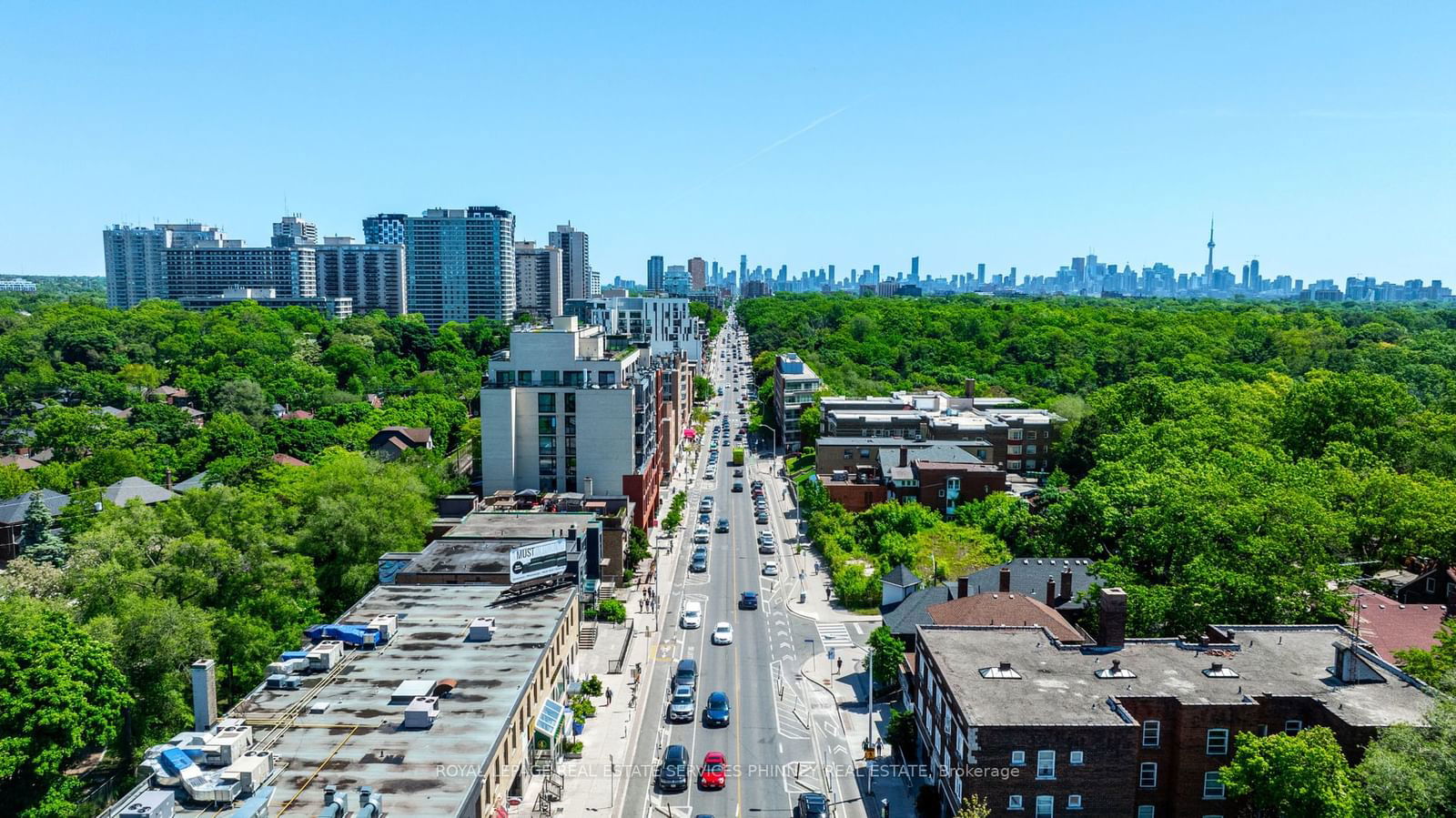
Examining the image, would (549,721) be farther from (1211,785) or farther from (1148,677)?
(1211,785)

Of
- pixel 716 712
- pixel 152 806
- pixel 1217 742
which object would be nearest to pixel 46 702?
pixel 152 806

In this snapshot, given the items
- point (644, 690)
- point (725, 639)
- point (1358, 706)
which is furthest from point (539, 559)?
point (1358, 706)

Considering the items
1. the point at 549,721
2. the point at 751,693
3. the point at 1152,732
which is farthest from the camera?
the point at 751,693

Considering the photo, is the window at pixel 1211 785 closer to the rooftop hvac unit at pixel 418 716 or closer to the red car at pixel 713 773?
the red car at pixel 713 773

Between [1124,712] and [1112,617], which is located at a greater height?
[1112,617]

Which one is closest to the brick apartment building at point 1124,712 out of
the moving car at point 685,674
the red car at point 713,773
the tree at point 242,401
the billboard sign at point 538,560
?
the red car at point 713,773

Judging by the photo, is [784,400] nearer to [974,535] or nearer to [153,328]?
[974,535]
